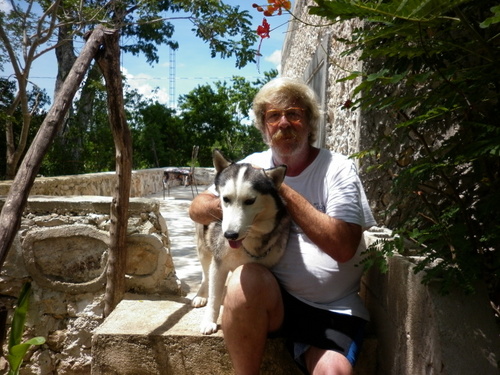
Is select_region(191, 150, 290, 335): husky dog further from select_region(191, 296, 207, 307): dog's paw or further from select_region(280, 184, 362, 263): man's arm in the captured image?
select_region(191, 296, 207, 307): dog's paw

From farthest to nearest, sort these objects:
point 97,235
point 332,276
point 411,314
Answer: point 97,235 → point 332,276 → point 411,314

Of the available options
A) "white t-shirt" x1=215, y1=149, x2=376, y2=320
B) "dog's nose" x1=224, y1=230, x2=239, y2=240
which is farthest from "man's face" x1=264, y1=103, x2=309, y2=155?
"dog's nose" x1=224, y1=230, x2=239, y2=240

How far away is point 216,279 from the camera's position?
2037 mm

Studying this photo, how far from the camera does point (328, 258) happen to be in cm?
184

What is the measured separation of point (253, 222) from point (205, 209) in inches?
12.2

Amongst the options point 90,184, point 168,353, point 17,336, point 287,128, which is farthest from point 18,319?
point 90,184

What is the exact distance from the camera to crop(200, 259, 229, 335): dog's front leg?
80.1 inches

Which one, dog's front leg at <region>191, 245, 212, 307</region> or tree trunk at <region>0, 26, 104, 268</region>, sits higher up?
tree trunk at <region>0, 26, 104, 268</region>

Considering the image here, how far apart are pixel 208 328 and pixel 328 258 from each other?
727mm

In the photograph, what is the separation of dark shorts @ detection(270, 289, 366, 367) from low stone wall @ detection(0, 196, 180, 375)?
1786 millimetres

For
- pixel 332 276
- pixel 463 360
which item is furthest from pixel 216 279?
pixel 463 360

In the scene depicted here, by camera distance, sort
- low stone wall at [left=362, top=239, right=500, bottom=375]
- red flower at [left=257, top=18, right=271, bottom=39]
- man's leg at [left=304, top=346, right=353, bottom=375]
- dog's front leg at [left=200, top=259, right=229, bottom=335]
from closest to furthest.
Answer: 1. low stone wall at [left=362, top=239, right=500, bottom=375]
2. man's leg at [left=304, top=346, right=353, bottom=375]
3. dog's front leg at [left=200, top=259, right=229, bottom=335]
4. red flower at [left=257, top=18, right=271, bottom=39]

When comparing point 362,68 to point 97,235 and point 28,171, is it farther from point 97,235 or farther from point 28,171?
point 97,235

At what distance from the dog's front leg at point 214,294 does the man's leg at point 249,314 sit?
0.77 ft
